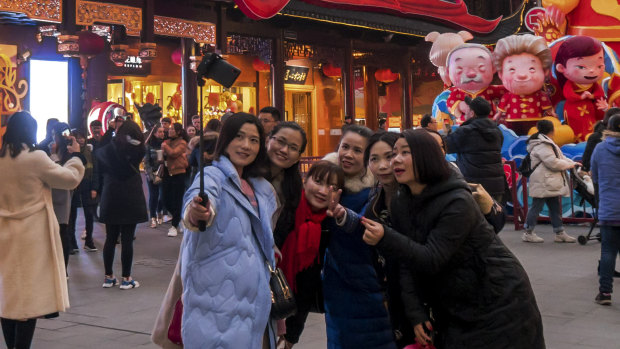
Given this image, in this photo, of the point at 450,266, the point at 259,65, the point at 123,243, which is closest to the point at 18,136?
the point at 123,243

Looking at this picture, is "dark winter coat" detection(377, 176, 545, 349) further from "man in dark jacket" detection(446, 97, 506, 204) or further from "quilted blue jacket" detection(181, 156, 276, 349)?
"man in dark jacket" detection(446, 97, 506, 204)

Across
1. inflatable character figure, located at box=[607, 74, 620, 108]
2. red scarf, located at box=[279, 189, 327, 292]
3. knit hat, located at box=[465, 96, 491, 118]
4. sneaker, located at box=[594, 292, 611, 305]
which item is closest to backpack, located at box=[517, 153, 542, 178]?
knit hat, located at box=[465, 96, 491, 118]

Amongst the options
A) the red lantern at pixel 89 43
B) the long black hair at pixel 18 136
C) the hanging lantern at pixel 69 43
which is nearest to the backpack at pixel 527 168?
the long black hair at pixel 18 136

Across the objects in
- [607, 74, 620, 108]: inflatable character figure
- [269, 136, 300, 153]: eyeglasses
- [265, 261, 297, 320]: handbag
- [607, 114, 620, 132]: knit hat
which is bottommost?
[265, 261, 297, 320]: handbag

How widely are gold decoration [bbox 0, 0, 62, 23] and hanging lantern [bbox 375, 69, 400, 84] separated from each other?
41.3ft

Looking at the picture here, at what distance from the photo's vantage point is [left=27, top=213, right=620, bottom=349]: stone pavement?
227 inches

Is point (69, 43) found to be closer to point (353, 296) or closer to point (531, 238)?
point (531, 238)

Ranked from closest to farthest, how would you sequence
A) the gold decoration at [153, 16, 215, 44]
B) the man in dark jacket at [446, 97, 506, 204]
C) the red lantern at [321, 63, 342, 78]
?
the man in dark jacket at [446, 97, 506, 204]
the gold decoration at [153, 16, 215, 44]
the red lantern at [321, 63, 342, 78]

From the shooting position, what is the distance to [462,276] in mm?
2986

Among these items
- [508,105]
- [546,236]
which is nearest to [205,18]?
[508,105]

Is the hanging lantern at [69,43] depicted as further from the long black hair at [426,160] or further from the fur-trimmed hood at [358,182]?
the long black hair at [426,160]

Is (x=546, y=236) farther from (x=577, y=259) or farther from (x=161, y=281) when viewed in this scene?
(x=161, y=281)

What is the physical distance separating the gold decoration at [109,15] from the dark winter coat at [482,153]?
328 inches

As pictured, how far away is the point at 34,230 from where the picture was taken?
5172mm
